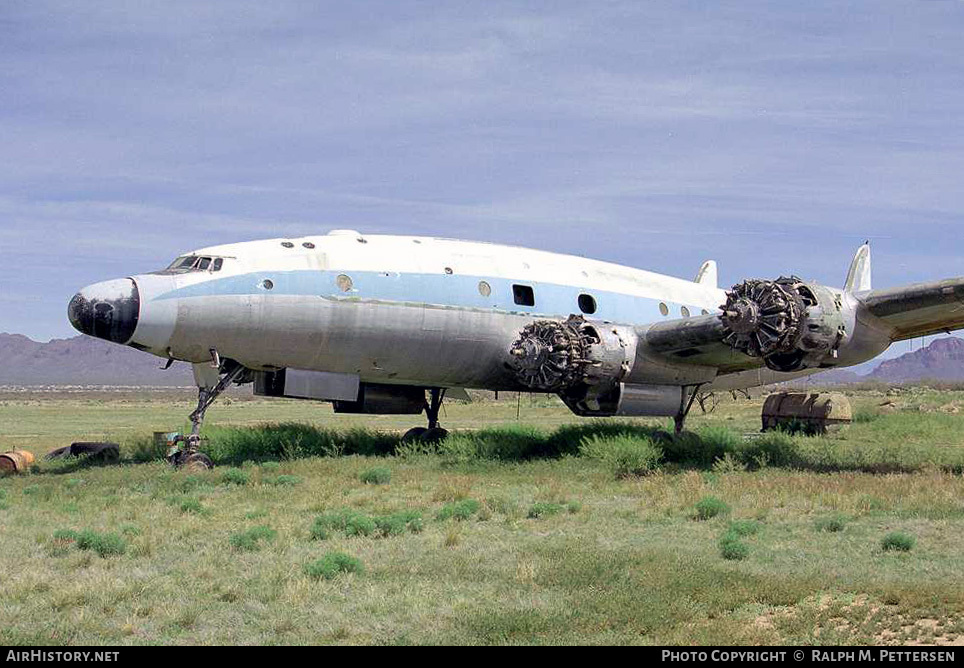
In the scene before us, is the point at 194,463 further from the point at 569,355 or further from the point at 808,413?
the point at 808,413

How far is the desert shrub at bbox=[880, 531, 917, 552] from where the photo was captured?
11945mm

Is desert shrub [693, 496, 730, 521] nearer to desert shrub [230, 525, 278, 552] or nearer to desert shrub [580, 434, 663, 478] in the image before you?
desert shrub [580, 434, 663, 478]

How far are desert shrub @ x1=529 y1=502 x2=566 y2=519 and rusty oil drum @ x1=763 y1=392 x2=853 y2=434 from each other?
21.6m

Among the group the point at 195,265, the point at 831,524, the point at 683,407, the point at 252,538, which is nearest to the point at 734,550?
the point at 831,524

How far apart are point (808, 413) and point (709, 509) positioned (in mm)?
22348

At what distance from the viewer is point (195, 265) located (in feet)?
68.2

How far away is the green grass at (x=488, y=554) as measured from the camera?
8.70m

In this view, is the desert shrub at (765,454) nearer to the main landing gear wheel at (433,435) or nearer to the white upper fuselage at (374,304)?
the white upper fuselage at (374,304)

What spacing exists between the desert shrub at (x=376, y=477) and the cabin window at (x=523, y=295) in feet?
21.9

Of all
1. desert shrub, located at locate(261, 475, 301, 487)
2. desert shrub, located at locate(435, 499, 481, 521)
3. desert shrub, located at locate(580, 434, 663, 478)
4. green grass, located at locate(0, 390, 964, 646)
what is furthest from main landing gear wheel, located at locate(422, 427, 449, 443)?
desert shrub, located at locate(435, 499, 481, 521)

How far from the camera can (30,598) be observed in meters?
9.78

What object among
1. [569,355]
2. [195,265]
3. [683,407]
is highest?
[195,265]

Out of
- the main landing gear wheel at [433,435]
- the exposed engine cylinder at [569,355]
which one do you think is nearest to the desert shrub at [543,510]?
the exposed engine cylinder at [569,355]

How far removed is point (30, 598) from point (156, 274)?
11.4 m
